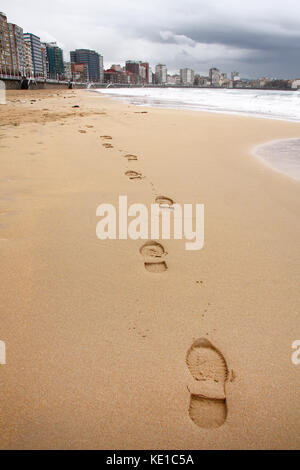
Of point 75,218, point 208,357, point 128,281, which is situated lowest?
point 208,357

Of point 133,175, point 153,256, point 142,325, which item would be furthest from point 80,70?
point 142,325

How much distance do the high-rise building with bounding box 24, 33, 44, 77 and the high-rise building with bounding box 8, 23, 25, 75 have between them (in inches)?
827

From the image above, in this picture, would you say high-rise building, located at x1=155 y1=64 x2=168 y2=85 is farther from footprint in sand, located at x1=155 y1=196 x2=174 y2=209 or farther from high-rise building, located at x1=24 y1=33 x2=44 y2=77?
footprint in sand, located at x1=155 y1=196 x2=174 y2=209

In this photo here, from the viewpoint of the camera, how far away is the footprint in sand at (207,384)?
945 millimetres

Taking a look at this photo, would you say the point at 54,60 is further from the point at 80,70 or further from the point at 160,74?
the point at 160,74

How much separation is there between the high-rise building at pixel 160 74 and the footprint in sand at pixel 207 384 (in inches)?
7300

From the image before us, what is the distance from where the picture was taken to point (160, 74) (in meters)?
171

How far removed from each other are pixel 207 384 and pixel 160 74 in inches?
7754

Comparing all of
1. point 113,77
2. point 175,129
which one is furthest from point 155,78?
point 175,129

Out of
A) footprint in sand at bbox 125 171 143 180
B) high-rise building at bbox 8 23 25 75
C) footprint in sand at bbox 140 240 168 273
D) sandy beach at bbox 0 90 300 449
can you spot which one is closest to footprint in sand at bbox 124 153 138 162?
footprint in sand at bbox 125 171 143 180
